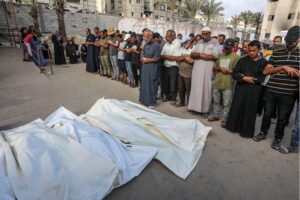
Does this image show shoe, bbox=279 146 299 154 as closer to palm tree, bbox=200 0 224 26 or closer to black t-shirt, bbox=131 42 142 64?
black t-shirt, bbox=131 42 142 64

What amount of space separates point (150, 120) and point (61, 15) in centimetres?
1266

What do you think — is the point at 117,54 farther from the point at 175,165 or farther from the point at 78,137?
the point at 175,165

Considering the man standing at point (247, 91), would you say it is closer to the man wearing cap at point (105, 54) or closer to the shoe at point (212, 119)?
the shoe at point (212, 119)

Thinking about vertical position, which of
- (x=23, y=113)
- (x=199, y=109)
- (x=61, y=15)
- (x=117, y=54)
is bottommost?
(x=23, y=113)

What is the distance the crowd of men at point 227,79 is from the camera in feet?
9.45

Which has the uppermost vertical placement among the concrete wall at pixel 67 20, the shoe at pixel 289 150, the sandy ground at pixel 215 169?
the concrete wall at pixel 67 20

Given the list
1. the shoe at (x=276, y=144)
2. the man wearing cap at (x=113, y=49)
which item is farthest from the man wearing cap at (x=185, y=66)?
the man wearing cap at (x=113, y=49)

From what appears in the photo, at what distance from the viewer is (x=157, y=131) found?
3172mm

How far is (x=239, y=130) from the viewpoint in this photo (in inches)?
139

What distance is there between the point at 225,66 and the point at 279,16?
31.4 meters

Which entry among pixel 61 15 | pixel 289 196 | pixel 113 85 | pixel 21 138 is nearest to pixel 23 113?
pixel 21 138

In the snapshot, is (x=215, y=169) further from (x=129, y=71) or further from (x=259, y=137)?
(x=129, y=71)

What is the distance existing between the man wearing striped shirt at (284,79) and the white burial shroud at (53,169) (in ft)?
8.26

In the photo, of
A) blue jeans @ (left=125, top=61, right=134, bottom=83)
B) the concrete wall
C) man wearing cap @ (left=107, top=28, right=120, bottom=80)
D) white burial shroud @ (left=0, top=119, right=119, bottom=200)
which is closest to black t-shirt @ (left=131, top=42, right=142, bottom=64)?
blue jeans @ (left=125, top=61, right=134, bottom=83)
